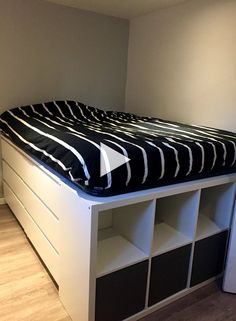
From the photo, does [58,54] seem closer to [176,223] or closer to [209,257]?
[176,223]

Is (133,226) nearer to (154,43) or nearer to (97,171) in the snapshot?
(97,171)

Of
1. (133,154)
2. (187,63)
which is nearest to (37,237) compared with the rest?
(133,154)

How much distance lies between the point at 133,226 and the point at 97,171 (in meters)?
0.48

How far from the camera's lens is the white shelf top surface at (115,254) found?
1.32 meters

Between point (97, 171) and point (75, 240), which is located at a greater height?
point (97, 171)

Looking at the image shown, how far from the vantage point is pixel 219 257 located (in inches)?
69.0

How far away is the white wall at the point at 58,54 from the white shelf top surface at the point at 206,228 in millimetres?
1736

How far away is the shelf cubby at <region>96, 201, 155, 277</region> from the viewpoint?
4.45ft

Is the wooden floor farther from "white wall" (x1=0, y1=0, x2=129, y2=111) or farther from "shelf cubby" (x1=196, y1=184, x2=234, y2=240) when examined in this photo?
"white wall" (x1=0, y1=0, x2=129, y2=111)

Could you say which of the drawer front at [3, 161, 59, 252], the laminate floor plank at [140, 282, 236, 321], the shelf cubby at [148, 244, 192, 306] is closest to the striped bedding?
the drawer front at [3, 161, 59, 252]

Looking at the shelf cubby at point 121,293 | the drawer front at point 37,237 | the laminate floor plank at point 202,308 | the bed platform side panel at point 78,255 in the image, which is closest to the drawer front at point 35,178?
the bed platform side panel at point 78,255

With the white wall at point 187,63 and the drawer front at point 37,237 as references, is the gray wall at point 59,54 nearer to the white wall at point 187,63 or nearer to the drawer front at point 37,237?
the white wall at point 187,63

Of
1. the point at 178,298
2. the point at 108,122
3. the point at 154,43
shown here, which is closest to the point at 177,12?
the point at 154,43

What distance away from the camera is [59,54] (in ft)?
8.74
